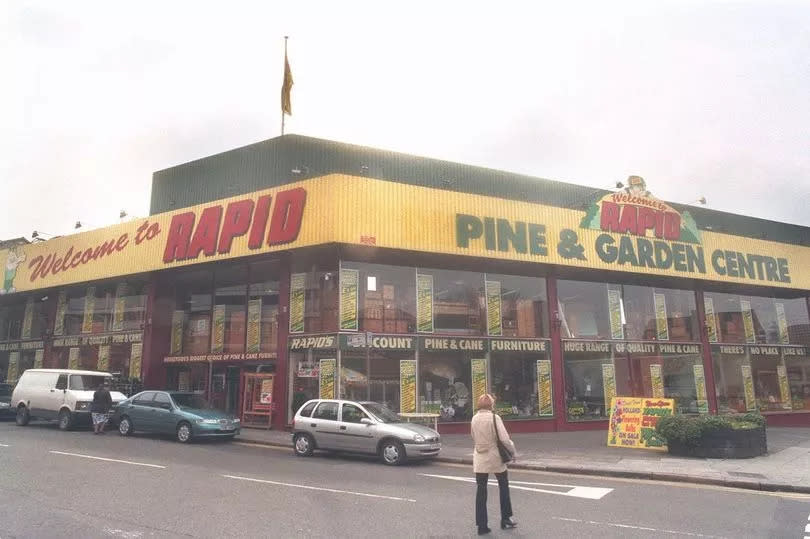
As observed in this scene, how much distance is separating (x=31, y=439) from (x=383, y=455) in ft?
36.1

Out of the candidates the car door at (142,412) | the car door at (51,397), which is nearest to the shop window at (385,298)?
the car door at (142,412)

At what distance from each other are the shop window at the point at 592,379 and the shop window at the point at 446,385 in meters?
4.42

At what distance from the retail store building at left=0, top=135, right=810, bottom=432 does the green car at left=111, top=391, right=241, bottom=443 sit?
295cm

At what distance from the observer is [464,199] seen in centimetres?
2078

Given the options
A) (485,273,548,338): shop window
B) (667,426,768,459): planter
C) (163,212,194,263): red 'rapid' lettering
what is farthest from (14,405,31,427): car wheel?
(667,426,768,459): planter

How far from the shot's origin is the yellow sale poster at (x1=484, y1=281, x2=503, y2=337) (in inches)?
856

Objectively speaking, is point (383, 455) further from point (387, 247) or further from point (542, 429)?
point (542, 429)

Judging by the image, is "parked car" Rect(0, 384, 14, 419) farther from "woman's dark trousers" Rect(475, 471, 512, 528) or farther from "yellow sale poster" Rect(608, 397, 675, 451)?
"yellow sale poster" Rect(608, 397, 675, 451)

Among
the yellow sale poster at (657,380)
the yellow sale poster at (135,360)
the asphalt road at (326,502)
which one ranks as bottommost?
the asphalt road at (326,502)

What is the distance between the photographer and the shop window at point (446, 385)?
20.1 meters

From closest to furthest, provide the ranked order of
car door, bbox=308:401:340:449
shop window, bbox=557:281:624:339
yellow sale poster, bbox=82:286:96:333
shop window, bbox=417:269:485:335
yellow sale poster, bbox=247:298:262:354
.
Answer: car door, bbox=308:401:340:449 → shop window, bbox=417:269:485:335 → yellow sale poster, bbox=247:298:262:354 → shop window, bbox=557:281:624:339 → yellow sale poster, bbox=82:286:96:333

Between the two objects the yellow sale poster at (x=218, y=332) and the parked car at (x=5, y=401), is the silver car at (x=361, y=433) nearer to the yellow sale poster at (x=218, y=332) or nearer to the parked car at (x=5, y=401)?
the yellow sale poster at (x=218, y=332)

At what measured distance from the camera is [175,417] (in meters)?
17.1

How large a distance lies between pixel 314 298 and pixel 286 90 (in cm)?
958
